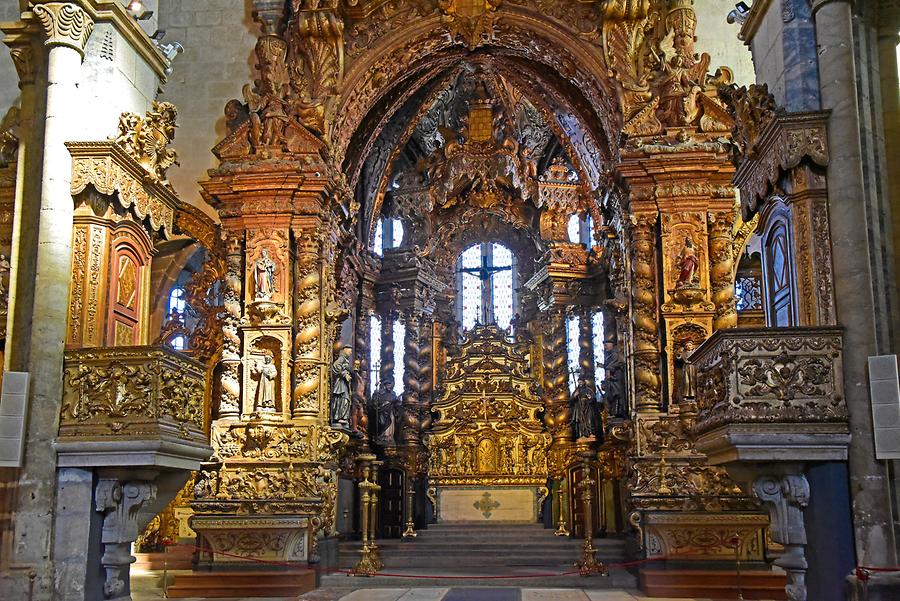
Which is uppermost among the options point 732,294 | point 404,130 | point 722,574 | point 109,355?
point 404,130

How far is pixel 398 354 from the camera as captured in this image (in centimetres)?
2155

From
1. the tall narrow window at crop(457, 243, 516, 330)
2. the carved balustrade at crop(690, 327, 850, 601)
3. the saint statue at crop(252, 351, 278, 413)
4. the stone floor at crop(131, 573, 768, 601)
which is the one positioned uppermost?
the tall narrow window at crop(457, 243, 516, 330)

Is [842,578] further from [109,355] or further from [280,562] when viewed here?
[280,562]

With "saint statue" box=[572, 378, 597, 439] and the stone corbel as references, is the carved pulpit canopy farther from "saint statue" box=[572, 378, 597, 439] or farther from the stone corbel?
"saint statue" box=[572, 378, 597, 439]

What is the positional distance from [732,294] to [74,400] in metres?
9.56

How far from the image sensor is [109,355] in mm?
9953

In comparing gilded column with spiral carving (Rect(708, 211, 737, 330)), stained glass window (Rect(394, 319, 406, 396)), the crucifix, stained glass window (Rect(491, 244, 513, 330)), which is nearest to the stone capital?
gilded column with spiral carving (Rect(708, 211, 737, 330))

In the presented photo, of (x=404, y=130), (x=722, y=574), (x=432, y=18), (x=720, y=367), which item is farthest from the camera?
(x=404, y=130)

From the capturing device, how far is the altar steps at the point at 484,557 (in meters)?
14.3

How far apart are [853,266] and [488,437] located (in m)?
11.7

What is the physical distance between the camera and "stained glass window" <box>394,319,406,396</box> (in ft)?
69.8

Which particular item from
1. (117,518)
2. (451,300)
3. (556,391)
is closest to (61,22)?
(117,518)

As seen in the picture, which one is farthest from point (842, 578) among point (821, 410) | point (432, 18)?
point (432, 18)

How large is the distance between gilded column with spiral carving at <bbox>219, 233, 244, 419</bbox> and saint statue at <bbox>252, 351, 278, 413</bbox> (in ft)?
1.06
